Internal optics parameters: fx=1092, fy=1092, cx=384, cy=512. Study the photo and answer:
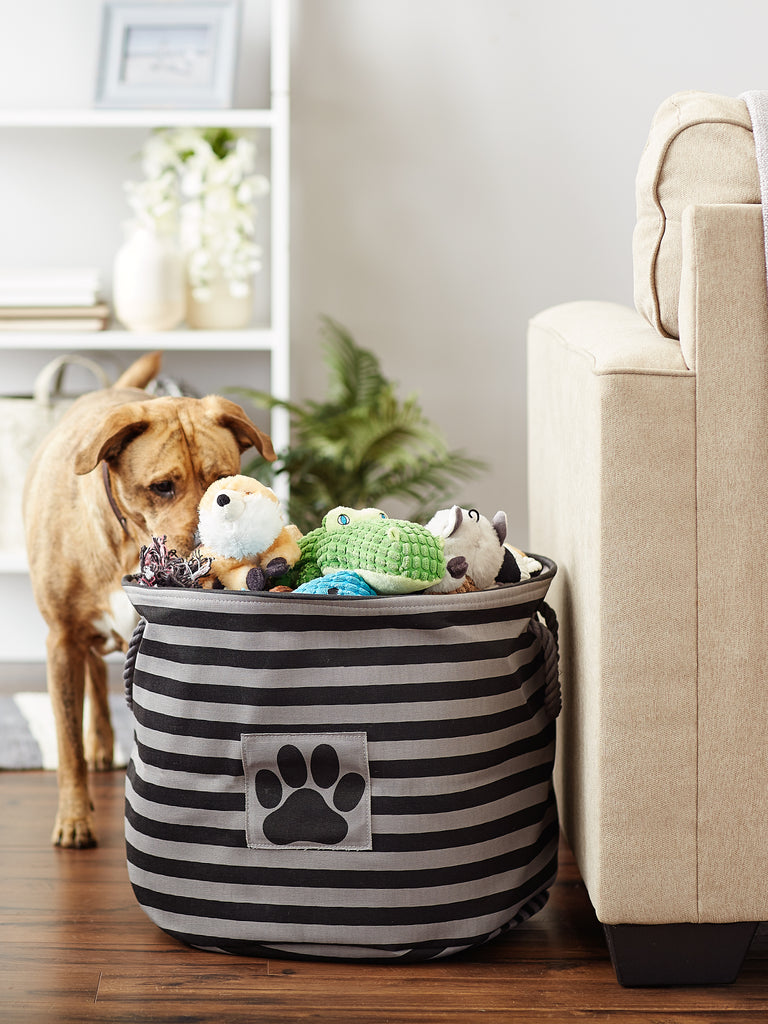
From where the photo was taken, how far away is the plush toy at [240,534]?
122 cm

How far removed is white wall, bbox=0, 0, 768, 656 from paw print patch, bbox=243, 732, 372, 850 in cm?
160

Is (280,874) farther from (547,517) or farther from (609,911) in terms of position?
(547,517)

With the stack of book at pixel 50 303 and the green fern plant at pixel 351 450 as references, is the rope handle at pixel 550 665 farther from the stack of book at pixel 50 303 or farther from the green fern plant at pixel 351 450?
the stack of book at pixel 50 303

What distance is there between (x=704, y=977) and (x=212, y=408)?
939 mm

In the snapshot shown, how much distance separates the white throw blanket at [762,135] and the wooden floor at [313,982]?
75cm

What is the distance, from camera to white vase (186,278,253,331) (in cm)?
250

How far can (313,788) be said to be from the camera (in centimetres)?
115

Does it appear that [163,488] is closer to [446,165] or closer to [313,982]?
[313,982]

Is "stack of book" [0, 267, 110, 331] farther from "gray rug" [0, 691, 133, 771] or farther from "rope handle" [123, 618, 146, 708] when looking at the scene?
"rope handle" [123, 618, 146, 708]

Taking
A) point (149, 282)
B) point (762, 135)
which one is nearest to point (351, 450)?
point (149, 282)

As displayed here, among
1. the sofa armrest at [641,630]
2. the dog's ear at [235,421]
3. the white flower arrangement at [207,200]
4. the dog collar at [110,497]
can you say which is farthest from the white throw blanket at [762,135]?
the white flower arrangement at [207,200]

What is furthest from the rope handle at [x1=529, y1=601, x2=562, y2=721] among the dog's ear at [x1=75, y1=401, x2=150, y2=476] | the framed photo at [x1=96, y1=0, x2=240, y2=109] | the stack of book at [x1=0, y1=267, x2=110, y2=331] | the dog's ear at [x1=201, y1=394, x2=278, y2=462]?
the framed photo at [x1=96, y1=0, x2=240, y2=109]

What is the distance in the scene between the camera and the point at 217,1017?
1092 millimetres

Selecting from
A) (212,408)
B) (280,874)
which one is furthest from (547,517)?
(280,874)
